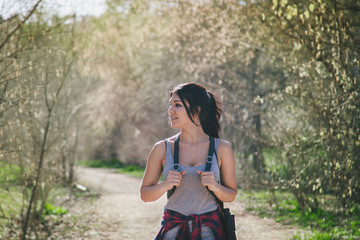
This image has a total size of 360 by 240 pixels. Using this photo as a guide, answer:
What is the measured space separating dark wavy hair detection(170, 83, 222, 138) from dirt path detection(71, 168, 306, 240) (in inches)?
209

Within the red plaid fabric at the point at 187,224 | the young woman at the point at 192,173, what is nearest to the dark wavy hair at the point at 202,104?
the young woman at the point at 192,173

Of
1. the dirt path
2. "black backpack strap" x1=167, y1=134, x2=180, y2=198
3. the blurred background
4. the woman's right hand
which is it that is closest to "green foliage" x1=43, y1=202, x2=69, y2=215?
the blurred background

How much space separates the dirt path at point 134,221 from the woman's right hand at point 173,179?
18.2 feet

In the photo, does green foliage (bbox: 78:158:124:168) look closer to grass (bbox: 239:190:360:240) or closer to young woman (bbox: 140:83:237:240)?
grass (bbox: 239:190:360:240)

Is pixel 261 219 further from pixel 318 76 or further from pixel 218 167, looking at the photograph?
pixel 218 167

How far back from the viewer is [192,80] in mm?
13656

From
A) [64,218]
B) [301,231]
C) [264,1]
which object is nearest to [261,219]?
[301,231]

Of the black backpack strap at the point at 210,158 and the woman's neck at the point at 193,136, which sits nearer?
the black backpack strap at the point at 210,158

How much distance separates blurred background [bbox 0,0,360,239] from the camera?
596cm

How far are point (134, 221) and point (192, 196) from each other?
752 cm

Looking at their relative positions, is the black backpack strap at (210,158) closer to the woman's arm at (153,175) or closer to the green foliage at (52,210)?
the woman's arm at (153,175)

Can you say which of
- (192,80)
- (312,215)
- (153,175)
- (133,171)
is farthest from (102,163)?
(153,175)

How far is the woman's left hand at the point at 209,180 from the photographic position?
2316 millimetres

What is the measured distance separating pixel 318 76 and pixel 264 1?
3.94m
